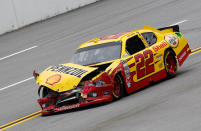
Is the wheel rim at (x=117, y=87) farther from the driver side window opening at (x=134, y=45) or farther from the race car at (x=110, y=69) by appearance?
the driver side window opening at (x=134, y=45)

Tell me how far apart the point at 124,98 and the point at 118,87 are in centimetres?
30

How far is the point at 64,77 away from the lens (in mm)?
11656

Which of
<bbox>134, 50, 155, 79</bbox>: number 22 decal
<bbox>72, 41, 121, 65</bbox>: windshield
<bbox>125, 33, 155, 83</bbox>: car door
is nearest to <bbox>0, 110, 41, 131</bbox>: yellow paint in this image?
<bbox>72, 41, 121, 65</bbox>: windshield

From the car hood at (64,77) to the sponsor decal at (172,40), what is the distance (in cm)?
308

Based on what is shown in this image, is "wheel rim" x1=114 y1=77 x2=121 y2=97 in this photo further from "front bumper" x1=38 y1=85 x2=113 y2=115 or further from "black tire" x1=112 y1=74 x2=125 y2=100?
"front bumper" x1=38 y1=85 x2=113 y2=115

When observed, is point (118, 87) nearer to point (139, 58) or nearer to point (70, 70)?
point (139, 58)

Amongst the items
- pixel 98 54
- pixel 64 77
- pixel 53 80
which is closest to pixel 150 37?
pixel 98 54

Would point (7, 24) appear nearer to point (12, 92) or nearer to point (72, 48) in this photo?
point (72, 48)

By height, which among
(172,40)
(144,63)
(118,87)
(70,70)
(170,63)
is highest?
(70,70)

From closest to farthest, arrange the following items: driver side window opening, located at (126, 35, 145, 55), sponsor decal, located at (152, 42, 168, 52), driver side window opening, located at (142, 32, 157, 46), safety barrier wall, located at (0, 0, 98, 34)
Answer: driver side window opening, located at (126, 35, 145, 55) < sponsor decal, located at (152, 42, 168, 52) < driver side window opening, located at (142, 32, 157, 46) < safety barrier wall, located at (0, 0, 98, 34)

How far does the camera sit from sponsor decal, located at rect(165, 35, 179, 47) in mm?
14141

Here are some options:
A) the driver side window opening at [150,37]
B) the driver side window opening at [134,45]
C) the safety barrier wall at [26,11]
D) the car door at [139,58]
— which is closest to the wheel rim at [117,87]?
the car door at [139,58]

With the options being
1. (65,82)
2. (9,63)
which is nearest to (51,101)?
(65,82)

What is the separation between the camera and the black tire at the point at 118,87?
39.6 ft
